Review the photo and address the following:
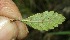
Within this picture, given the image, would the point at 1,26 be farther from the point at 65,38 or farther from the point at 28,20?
the point at 65,38

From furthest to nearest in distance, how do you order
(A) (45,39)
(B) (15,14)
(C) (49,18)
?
1. (A) (45,39)
2. (B) (15,14)
3. (C) (49,18)

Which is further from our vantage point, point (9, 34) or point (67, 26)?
point (67, 26)

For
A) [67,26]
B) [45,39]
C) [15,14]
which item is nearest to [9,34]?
[15,14]

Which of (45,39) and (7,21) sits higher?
(45,39)

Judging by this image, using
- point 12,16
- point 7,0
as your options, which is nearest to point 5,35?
point 12,16

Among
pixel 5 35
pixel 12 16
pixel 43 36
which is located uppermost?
pixel 43 36

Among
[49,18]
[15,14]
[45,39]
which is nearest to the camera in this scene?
[49,18]
